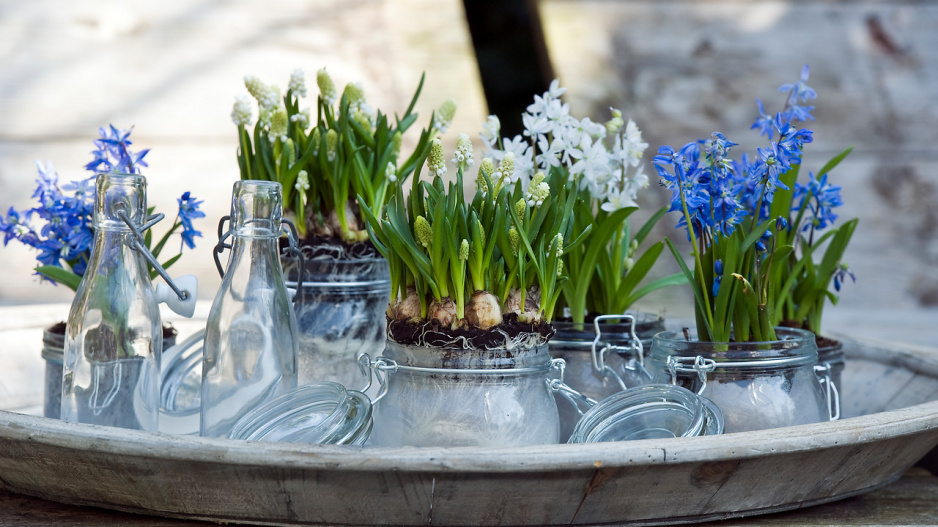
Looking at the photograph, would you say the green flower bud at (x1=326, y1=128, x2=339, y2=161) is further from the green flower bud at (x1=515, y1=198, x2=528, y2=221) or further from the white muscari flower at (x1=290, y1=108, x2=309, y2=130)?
the green flower bud at (x1=515, y1=198, x2=528, y2=221)

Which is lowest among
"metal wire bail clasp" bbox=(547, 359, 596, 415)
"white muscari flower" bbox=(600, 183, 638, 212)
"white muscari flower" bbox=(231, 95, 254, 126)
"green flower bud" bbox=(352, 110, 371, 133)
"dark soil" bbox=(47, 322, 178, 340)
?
"metal wire bail clasp" bbox=(547, 359, 596, 415)

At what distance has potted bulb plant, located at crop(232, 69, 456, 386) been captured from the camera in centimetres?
91

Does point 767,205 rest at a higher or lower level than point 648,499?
higher

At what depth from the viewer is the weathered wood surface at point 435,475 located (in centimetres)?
60

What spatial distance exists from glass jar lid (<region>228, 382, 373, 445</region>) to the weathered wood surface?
0.07m

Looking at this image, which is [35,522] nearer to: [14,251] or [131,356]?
[131,356]

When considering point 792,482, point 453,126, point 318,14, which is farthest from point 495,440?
point 318,14

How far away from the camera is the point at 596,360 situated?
2.89 ft

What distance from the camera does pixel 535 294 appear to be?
805 millimetres

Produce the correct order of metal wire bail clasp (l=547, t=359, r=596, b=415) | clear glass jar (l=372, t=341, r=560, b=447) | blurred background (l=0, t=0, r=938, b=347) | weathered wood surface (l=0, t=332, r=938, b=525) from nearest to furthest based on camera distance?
weathered wood surface (l=0, t=332, r=938, b=525) → clear glass jar (l=372, t=341, r=560, b=447) → metal wire bail clasp (l=547, t=359, r=596, b=415) → blurred background (l=0, t=0, r=938, b=347)

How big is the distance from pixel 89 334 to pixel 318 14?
1.56 meters

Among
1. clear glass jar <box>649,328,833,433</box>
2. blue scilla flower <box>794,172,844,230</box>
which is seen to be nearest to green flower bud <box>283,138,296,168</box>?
clear glass jar <box>649,328,833,433</box>

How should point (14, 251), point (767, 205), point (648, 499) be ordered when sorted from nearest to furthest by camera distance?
point (648, 499), point (767, 205), point (14, 251)

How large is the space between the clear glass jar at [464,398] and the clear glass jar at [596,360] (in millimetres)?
137
